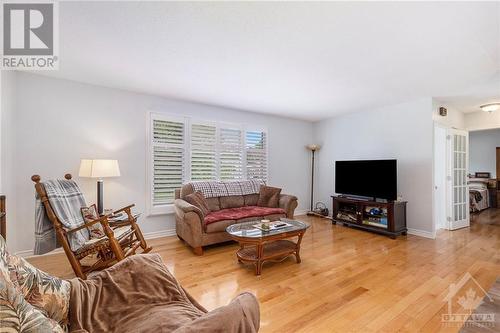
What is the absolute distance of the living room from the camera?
6.07 ft

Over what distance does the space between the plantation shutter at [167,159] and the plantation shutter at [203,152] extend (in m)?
0.22

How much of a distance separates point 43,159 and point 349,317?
13.1 ft

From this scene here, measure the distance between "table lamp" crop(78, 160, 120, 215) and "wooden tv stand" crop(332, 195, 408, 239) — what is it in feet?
13.4

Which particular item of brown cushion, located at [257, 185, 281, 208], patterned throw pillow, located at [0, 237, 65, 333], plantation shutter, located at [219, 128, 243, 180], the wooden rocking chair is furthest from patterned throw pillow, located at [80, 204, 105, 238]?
brown cushion, located at [257, 185, 281, 208]

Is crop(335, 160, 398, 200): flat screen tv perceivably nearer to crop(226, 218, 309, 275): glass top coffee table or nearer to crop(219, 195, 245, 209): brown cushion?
crop(226, 218, 309, 275): glass top coffee table

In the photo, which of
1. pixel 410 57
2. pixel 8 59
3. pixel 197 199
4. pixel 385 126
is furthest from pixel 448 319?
pixel 8 59

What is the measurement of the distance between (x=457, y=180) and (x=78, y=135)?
6681 millimetres

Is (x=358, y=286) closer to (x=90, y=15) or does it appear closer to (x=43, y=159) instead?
(x=90, y=15)

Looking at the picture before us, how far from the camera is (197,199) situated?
3.61 metres

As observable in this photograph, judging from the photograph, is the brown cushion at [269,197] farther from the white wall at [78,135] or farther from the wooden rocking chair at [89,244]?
the wooden rocking chair at [89,244]

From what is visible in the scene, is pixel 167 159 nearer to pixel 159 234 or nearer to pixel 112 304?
pixel 159 234

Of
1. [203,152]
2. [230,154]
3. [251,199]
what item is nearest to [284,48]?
[203,152]

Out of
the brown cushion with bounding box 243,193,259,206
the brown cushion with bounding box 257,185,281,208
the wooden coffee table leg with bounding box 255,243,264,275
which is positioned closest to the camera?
the wooden coffee table leg with bounding box 255,243,264,275

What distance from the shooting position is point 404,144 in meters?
4.22
